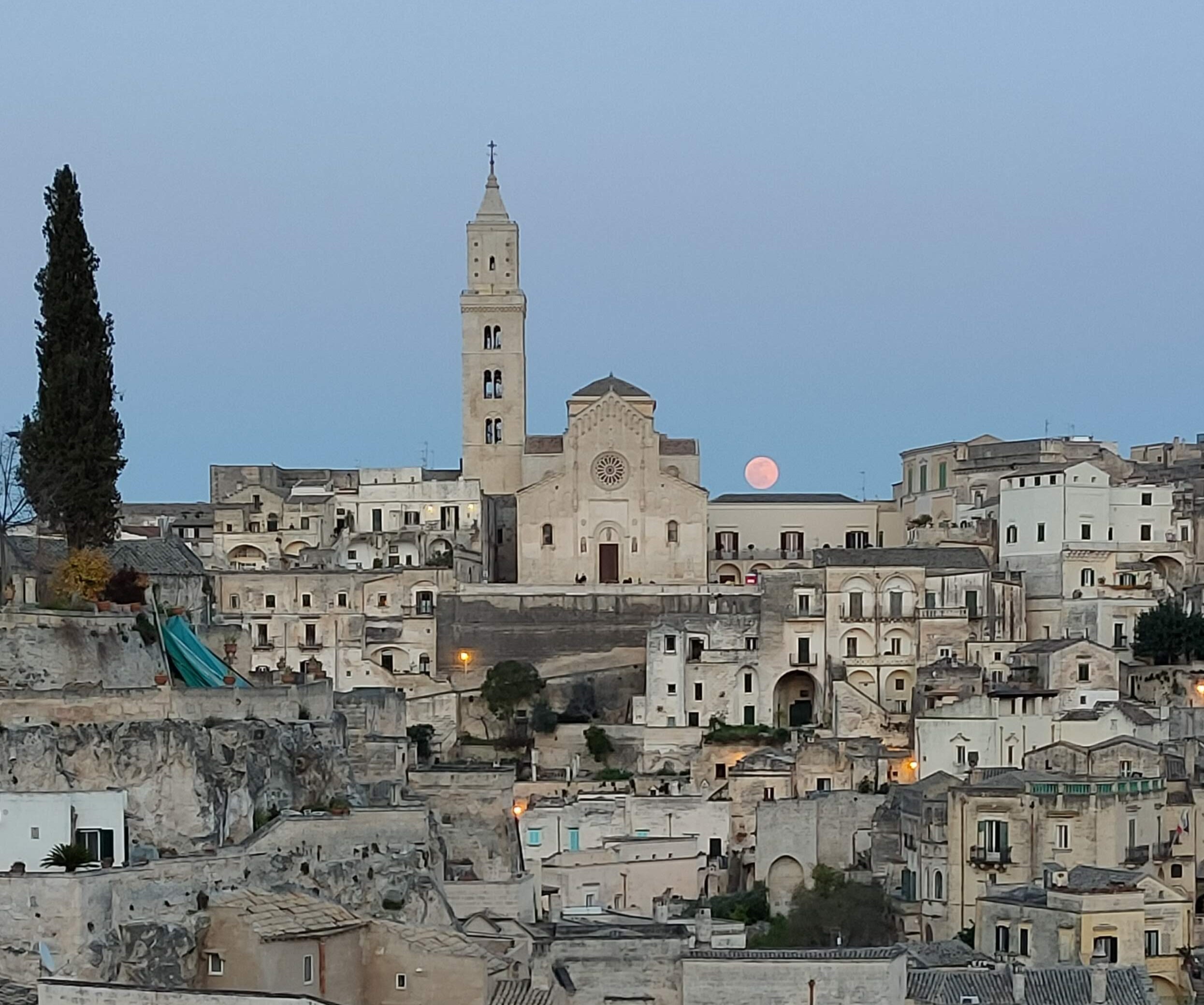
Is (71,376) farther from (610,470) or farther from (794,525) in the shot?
(794,525)

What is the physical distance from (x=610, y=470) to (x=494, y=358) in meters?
7.60

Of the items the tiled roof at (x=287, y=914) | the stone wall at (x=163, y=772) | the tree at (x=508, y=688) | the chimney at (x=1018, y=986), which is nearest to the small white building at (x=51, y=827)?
the stone wall at (x=163, y=772)

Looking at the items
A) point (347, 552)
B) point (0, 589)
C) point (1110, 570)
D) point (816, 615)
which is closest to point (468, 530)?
point (347, 552)

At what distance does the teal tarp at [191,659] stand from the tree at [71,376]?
9.94ft

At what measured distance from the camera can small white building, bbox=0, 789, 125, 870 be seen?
41.0m

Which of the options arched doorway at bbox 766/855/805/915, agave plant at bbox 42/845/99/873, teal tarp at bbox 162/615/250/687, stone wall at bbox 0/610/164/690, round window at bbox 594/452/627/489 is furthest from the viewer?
round window at bbox 594/452/627/489

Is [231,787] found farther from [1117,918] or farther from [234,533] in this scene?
[234,533]

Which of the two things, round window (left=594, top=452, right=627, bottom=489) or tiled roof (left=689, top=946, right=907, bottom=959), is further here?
round window (left=594, top=452, right=627, bottom=489)

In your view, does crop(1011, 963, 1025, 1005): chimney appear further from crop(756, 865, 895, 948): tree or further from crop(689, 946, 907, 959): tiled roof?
crop(756, 865, 895, 948): tree

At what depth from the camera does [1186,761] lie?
201 feet

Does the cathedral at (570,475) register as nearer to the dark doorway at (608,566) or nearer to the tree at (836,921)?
the dark doorway at (608,566)

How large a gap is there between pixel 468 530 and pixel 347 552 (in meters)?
4.06

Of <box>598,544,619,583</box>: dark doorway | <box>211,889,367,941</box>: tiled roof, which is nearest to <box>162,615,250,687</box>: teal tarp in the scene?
<box>211,889,367,941</box>: tiled roof

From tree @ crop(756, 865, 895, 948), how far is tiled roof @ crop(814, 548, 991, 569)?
23.0m
